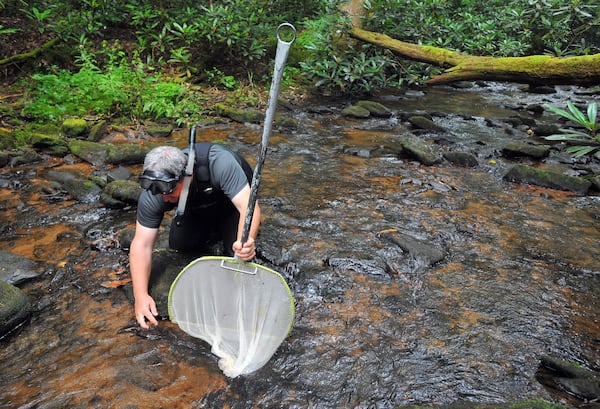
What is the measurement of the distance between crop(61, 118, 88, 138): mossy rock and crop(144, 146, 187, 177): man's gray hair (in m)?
4.55

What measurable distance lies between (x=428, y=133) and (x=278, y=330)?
616 cm

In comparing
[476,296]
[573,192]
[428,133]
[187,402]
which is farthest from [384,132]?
[187,402]

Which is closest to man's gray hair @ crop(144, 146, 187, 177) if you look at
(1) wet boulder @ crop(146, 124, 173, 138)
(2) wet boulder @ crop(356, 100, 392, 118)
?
(1) wet boulder @ crop(146, 124, 173, 138)

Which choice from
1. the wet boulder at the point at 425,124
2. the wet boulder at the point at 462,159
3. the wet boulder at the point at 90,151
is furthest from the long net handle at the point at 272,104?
the wet boulder at the point at 425,124

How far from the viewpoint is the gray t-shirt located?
2984 mm

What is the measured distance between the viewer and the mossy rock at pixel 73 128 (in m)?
6.53

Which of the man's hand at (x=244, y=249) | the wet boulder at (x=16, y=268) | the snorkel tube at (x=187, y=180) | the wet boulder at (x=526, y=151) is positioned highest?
the snorkel tube at (x=187, y=180)

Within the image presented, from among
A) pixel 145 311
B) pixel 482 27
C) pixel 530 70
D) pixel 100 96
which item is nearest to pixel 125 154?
pixel 100 96

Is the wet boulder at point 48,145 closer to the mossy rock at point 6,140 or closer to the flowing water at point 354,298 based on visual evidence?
the mossy rock at point 6,140

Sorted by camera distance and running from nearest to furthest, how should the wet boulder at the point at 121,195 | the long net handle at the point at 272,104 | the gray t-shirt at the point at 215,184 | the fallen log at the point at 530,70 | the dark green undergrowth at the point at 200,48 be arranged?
1. the long net handle at the point at 272,104
2. the gray t-shirt at the point at 215,184
3. the fallen log at the point at 530,70
4. the wet boulder at the point at 121,195
5. the dark green undergrowth at the point at 200,48

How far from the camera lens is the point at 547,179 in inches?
224

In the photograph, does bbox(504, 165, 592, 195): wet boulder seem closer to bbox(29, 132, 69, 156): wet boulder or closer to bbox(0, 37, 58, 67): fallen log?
bbox(29, 132, 69, 156): wet boulder

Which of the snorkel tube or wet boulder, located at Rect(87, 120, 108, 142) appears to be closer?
the snorkel tube

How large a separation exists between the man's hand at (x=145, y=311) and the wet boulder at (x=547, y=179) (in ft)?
16.2
